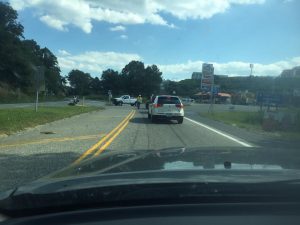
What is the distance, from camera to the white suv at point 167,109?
30219 millimetres

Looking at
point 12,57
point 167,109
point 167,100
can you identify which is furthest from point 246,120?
point 12,57

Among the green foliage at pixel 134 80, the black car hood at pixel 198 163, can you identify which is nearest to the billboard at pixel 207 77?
the black car hood at pixel 198 163

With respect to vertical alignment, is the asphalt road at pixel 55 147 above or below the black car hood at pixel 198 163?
below

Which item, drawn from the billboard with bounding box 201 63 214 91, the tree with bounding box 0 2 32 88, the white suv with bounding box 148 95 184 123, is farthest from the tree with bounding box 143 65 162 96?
the white suv with bounding box 148 95 184 123

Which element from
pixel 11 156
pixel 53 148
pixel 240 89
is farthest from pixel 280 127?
pixel 240 89

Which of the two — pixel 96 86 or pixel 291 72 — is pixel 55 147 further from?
pixel 96 86

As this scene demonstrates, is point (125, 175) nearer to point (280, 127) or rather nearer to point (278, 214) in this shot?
point (278, 214)

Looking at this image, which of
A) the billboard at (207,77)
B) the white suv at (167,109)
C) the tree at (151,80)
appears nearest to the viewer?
the white suv at (167,109)

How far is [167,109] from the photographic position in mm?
30516

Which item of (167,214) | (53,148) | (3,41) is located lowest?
(53,148)

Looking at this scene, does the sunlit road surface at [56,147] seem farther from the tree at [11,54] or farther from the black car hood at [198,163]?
the tree at [11,54]

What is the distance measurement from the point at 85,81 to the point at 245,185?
197883 mm

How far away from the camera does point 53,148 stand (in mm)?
15047

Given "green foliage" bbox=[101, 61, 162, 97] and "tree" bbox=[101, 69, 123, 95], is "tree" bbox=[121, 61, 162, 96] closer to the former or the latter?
"green foliage" bbox=[101, 61, 162, 97]
